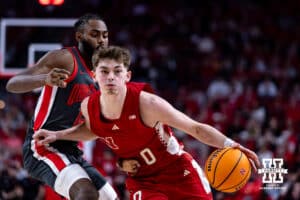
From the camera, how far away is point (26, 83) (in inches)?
212

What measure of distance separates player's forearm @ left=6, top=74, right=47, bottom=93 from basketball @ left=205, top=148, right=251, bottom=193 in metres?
1.35

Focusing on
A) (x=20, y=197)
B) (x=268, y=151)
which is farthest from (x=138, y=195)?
(x=268, y=151)

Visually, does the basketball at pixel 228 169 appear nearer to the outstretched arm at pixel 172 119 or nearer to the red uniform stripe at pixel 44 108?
the outstretched arm at pixel 172 119

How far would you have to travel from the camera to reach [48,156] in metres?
5.49

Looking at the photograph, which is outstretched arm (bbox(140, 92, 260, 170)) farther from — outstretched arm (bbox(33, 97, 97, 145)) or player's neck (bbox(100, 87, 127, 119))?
outstretched arm (bbox(33, 97, 97, 145))

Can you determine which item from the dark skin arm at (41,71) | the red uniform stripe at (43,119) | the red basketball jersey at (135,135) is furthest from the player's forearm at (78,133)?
the dark skin arm at (41,71)

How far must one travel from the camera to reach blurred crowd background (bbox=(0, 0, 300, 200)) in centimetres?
1076

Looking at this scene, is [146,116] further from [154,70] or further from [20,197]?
[154,70]

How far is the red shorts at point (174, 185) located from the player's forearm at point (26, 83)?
0.96 m

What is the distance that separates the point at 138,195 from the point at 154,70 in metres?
10.1

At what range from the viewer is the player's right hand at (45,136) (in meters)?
5.31

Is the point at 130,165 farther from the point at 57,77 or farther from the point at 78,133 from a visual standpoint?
the point at 57,77

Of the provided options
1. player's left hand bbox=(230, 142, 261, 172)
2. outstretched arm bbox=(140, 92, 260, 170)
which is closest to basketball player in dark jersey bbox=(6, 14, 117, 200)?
outstretched arm bbox=(140, 92, 260, 170)
